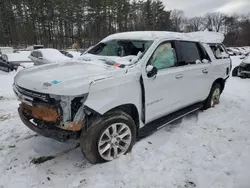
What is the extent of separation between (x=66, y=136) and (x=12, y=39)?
4938 centimetres

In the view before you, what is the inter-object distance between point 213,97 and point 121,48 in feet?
9.12

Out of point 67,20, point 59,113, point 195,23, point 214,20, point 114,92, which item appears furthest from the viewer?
point 214,20

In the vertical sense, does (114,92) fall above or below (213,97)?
above

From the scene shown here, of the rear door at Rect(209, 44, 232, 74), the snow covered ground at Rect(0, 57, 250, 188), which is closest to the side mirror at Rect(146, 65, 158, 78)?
the snow covered ground at Rect(0, 57, 250, 188)

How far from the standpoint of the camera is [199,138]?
363cm

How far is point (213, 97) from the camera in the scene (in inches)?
201

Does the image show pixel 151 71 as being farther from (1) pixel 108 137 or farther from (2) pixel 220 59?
(2) pixel 220 59

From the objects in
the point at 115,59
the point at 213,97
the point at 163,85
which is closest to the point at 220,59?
the point at 213,97

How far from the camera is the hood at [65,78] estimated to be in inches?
95.3

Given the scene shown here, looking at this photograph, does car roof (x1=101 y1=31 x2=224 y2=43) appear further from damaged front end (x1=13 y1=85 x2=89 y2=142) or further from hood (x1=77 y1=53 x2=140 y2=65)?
damaged front end (x1=13 y1=85 x2=89 y2=142)

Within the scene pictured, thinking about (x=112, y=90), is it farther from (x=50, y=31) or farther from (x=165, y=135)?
(x=50, y=31)

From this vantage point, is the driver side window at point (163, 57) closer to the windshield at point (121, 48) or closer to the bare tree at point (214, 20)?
the windshield at point (121, 48)

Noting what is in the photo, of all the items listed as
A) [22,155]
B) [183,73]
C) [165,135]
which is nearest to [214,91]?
[183,73]

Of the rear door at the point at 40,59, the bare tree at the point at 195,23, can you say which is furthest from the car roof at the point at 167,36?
the bare tree at the point at 195,23
